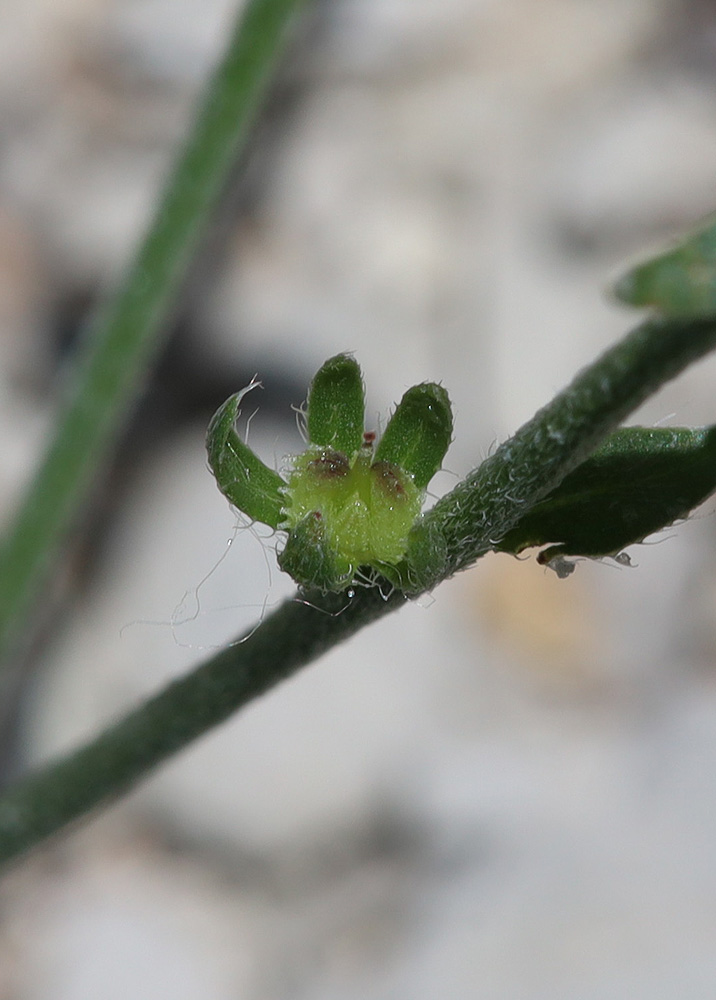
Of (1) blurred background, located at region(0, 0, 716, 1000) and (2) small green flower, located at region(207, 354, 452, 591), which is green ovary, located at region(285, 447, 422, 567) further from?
(1) blurred background, located at region(0, 0, 716, 1000)

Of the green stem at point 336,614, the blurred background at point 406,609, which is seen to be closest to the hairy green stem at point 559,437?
the green stem at point 336,614

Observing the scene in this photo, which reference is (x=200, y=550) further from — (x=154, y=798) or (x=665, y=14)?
(x=665, y=14)

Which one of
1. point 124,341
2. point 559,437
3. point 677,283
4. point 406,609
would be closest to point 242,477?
point 559,437

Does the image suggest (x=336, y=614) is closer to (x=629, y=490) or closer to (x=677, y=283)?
(x=629, y=490)

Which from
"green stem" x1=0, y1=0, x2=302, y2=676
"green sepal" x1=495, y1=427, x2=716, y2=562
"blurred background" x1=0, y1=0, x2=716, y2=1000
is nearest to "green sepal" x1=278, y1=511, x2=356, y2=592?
"green sepal" x1=495, y1=427, x2=716, y2=562

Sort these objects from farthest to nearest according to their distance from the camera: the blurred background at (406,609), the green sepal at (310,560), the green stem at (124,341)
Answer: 1. the blurred background at (406,609)
2. the green stem at (124,341)
3. the green sepal at (310,560)

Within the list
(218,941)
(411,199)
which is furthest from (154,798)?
(411,199)

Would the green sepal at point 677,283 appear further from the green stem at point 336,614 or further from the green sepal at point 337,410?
the green sepal at point 337,410
